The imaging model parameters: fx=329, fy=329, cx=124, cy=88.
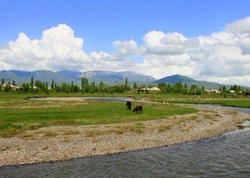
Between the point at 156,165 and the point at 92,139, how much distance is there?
1220 cm

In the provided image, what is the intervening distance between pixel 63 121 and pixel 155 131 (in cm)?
1506

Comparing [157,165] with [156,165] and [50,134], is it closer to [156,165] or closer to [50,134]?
[156,165]

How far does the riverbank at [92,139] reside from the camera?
31.9 meters

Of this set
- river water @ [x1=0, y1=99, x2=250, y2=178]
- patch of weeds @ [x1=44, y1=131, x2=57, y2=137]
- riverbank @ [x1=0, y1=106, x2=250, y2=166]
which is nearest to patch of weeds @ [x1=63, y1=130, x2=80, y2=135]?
riverbank @ [x1=0, y1=106, x2=250, y2=166]

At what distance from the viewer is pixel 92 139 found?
3950 cm

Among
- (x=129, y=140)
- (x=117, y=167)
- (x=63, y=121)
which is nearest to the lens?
(x=117, y=167)

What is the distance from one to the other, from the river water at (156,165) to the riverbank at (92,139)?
1958mm

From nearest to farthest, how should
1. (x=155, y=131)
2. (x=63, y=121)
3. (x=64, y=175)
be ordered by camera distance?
(x=64, y=175), (x=155, y=131), (x=63, y=121)

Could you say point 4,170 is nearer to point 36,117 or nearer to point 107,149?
point 107,149

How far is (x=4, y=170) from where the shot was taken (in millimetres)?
26906

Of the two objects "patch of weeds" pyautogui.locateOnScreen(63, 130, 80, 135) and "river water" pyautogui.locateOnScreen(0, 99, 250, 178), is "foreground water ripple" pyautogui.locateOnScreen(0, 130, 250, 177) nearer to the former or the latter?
"river water" pyautogui.locateOnScreen(0, 99, 250, 178)

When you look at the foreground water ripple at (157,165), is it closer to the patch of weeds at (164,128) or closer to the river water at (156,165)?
the river water at (156,165)

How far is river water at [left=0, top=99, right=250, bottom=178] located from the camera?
26.3 meters

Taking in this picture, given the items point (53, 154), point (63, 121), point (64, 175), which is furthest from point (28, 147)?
point (63, 121)
